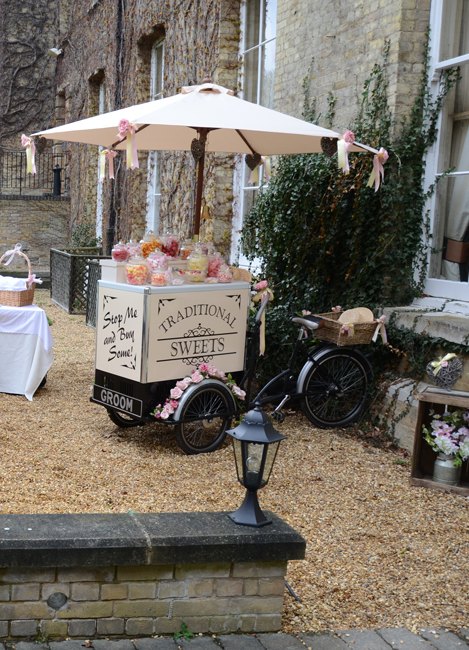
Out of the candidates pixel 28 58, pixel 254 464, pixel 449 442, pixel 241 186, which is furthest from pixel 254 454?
pixel 28 58

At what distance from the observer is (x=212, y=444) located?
216 inches

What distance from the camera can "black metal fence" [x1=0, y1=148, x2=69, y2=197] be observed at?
18828mm

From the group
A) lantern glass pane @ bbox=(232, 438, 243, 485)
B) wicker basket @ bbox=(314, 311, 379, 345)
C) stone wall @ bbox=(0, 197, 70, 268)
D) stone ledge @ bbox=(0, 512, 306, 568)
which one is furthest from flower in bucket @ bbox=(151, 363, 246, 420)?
stone wall @ bbox=(0, 197, 70, 268)

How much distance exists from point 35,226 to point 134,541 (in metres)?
16.0

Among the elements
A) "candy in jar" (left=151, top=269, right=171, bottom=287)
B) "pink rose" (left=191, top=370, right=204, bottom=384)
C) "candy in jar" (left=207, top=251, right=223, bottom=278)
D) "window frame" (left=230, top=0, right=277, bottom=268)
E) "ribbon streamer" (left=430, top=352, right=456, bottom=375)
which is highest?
"window frame" (left=230, top=0, right=277, bottom=268)

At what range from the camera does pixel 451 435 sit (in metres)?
4.80

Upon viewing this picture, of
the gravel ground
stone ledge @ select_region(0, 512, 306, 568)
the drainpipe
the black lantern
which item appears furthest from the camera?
the drainpipe

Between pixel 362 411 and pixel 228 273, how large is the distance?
149cm

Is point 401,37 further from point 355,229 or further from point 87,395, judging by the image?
point 87,395

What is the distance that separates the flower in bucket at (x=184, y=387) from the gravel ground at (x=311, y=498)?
0.96ft

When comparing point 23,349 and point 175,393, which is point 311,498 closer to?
point 175,393

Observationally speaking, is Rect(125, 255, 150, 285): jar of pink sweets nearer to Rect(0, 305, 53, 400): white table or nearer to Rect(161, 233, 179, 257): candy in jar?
Rect(161, 233, 179, 257): candy in jar

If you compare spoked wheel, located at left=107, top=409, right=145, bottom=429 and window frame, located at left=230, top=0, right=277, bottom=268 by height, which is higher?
window frame, located at left=230, top=0, right=277, bottom=268

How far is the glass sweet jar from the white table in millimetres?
1917
